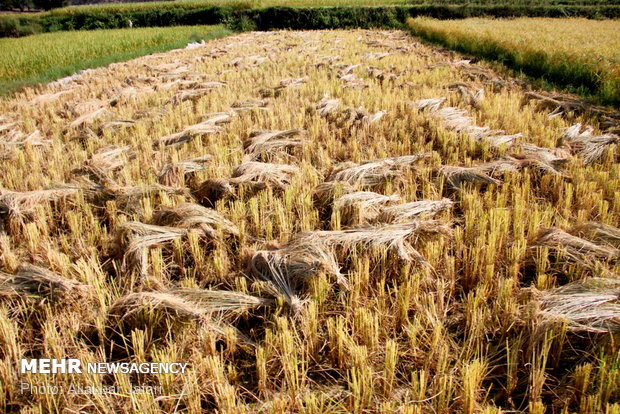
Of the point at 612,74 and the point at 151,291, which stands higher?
the point at 612,74

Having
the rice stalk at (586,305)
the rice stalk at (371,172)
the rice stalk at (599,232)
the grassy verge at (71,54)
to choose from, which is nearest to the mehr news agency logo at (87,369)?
the rice stalk at (586,305)

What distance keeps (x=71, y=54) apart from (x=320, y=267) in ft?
40.8

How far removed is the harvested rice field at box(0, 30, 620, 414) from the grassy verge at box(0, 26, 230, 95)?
5.73 m

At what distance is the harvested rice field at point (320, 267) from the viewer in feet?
4.70

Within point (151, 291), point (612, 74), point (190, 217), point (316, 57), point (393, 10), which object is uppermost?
point (393, 10)

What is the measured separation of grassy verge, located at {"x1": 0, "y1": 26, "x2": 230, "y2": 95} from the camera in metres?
8.97

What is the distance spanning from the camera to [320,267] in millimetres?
1926

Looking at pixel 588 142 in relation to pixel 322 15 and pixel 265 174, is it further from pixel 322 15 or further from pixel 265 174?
pixel 322 15

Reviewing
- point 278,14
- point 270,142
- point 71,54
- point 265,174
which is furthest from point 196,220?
point 278,14

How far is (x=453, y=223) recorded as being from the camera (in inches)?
101

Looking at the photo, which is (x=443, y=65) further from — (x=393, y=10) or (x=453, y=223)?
(x=393, y=10)

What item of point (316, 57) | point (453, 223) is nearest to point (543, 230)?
point (453, 223)

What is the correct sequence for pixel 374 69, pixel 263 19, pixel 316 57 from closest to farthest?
pixel 374 69 → pixel 316 57 → pixel 263 19

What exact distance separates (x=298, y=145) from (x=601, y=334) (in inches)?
114
